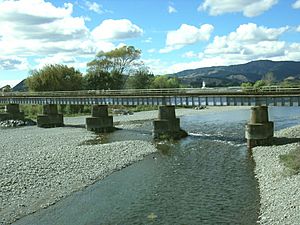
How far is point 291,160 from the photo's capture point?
2997 centimetres

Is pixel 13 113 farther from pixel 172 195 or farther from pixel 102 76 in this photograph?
pixel 172 195

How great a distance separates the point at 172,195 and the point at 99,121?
39.6 metres

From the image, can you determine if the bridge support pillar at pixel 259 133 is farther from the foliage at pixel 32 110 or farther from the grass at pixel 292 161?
the foliage at pixel 32 110

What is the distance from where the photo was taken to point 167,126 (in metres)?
51.8

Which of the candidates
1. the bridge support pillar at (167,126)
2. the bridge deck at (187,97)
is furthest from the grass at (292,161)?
the bridge support pillar at (167,126)

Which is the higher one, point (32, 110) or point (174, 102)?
point (174, 102)

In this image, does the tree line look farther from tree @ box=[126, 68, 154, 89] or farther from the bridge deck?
the bridge deck

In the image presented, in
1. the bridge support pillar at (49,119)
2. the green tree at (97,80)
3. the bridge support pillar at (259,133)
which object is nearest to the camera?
the bridge support pillar at (259,133)

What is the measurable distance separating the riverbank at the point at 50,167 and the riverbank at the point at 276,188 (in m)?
11.5

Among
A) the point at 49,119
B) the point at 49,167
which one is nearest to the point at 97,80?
the point at 49,119

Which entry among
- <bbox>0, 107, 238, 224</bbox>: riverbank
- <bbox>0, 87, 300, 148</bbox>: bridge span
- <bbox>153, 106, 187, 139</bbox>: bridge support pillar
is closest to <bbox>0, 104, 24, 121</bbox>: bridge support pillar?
<bbox>0, 87, 300, 148</bbox>: bridge span

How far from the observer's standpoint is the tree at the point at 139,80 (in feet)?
456

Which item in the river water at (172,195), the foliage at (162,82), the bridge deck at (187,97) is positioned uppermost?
the foliage at (162,82)

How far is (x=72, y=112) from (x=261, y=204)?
86.7 meters
